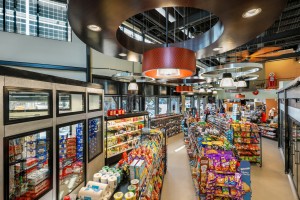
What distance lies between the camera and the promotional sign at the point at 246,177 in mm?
3174

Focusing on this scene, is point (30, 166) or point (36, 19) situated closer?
point (30, 166)

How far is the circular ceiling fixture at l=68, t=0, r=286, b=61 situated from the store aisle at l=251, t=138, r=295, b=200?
12.4 feet

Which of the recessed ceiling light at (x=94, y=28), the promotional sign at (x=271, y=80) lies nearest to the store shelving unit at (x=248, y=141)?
the recessed ceiling light at (x=94, y=28)

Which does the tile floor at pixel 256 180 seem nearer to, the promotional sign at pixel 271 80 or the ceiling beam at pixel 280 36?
the ceiling beam at pixel 280 36

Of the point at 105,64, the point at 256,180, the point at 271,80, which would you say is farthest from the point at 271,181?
the point at 271,80

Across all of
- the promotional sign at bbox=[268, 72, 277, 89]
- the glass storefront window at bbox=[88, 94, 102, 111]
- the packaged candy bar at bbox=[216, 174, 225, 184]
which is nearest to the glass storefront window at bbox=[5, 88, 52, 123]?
the glass storefront window at bbox=[88, 94, 102, 111]

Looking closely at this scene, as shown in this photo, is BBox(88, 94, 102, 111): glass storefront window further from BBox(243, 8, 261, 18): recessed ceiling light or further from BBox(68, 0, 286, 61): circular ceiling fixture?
BBox(243, 8, 261, 18): recessed ceiling light

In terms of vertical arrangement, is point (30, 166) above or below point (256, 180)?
above

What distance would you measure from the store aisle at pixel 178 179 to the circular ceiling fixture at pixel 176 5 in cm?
358

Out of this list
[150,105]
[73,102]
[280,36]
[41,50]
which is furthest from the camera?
[150,105]

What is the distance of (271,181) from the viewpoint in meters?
4.91

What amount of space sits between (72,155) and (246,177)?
148 inches

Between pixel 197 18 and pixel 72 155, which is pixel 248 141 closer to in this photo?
pixel 197 18

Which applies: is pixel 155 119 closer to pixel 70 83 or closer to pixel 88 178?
pixel 88 178
